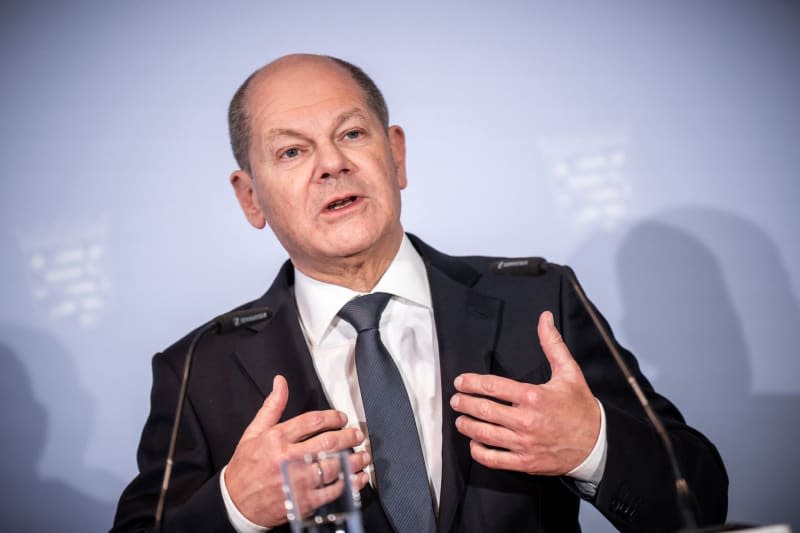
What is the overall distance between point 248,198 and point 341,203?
406 millimetres

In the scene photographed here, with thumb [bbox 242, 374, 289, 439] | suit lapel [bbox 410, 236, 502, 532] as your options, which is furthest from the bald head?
thumb [bbox 242, 374, 289, 439]

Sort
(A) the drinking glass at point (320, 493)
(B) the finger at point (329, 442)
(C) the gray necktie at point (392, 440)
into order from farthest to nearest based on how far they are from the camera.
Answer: (C) the gray necktie at point (392, 440), (B) the finger at point (329, 442), (A) the drinking glass at point (320, 493)

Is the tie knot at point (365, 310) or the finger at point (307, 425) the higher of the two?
the tie knot at point (365, 310)

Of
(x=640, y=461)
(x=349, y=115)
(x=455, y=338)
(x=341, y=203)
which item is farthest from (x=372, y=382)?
(x=349, y=115)

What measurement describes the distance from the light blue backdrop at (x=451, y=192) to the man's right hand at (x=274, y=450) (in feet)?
3.44

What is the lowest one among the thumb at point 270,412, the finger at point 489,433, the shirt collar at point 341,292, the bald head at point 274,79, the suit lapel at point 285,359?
the finger at point 489,433

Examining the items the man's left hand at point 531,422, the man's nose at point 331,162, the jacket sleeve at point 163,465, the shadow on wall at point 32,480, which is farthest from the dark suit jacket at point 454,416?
the shadow on wall at point 32,480

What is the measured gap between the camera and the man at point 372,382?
167 centimetres

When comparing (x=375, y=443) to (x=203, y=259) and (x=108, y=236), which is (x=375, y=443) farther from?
(x=108, y=236)

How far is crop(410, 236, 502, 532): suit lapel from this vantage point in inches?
73.2

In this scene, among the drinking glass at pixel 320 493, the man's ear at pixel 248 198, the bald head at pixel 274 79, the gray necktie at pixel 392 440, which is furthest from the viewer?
the man's ear at pixel 248 198

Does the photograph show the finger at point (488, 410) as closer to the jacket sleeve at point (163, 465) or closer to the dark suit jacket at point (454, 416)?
the dark suit jacket at point (454, 416)

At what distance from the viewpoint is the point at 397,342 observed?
6.89 feet

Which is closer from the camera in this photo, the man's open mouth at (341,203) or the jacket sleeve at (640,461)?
the jacket sleeve at (640,461)
